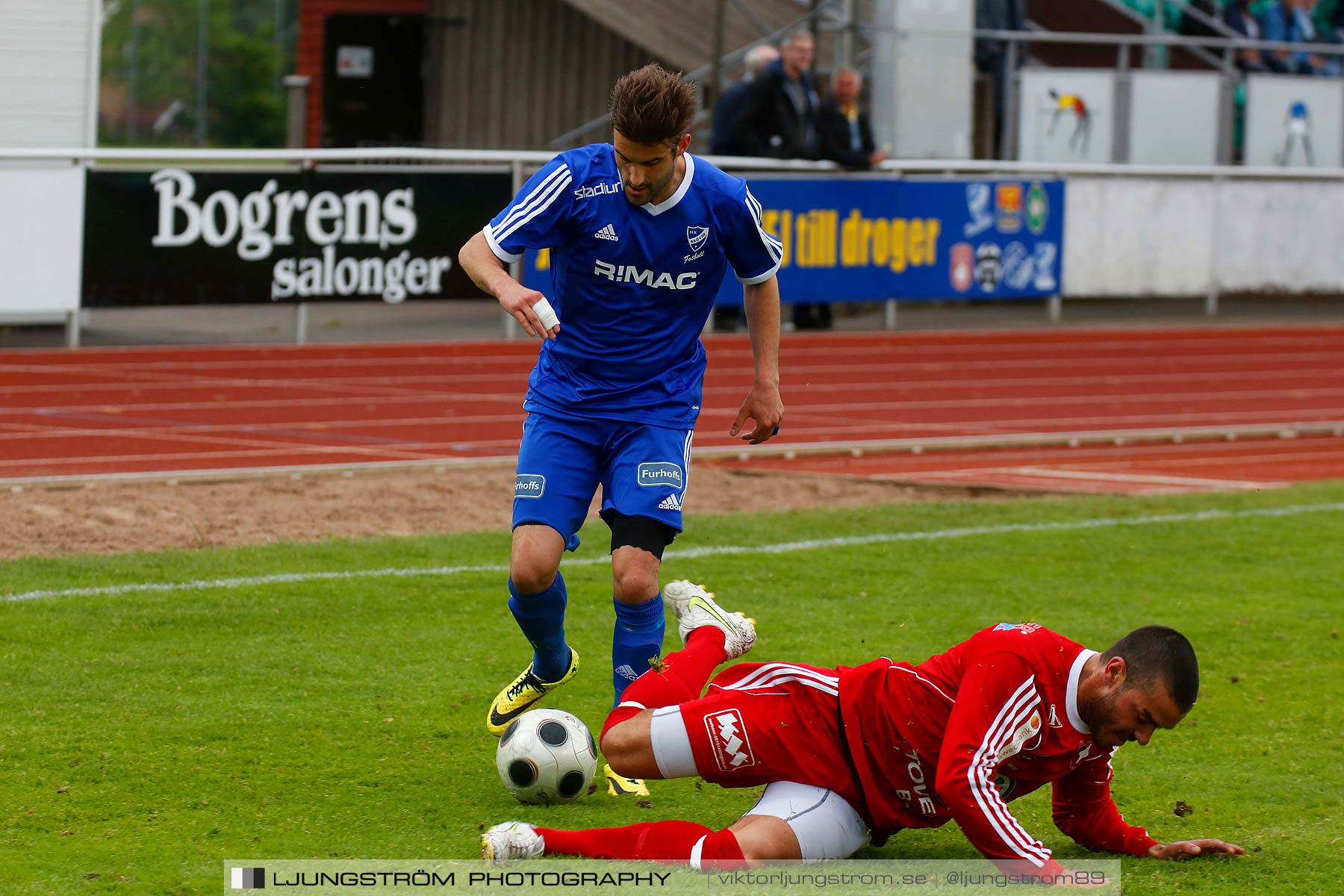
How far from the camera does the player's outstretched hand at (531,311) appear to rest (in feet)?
14.6

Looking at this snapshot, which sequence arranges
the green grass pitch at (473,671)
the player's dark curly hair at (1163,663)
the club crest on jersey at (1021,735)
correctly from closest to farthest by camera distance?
1. the player's dark curly hair at (1163,663)
2. the club crest on jersey at (1021,735)
3. the green grass pitch at (473,671)

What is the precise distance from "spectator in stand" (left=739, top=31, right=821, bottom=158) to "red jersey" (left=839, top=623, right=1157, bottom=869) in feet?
40.4

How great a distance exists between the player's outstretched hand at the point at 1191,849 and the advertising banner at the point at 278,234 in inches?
440

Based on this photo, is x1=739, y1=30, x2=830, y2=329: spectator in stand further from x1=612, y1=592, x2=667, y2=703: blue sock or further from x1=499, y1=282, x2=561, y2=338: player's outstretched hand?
x1=499, y1=282, x2=561, y2=338: player's outstretched hand

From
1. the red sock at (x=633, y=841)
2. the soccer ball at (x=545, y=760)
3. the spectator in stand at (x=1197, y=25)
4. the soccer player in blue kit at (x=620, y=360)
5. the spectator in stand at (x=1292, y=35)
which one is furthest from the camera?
the spectator in stand at (x=1197, y=25)

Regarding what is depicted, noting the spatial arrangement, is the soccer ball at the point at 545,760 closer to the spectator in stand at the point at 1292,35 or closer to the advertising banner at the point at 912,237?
the advertising banner at the point at 912,237

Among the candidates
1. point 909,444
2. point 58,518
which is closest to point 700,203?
point 58,518

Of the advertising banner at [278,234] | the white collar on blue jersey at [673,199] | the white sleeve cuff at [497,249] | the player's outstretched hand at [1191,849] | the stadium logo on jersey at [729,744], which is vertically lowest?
the player's outstretched hand at [1191,849]

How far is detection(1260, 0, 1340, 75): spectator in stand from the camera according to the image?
22359 millimetres

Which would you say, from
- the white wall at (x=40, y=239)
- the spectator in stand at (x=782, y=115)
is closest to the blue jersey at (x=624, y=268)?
the white wall at (x=40, y=239)

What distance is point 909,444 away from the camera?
1182 cm

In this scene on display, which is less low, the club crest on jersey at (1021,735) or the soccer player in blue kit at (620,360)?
the soccer player in blue kit at (620,360)

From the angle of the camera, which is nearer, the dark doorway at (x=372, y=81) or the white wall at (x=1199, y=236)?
the white wall at (x=1199, y=236)

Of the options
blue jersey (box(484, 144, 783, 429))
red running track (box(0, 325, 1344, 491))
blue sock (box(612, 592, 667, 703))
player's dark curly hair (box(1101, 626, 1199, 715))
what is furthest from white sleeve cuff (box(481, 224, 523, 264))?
red running track (box(0, 325, 1344, 491))
